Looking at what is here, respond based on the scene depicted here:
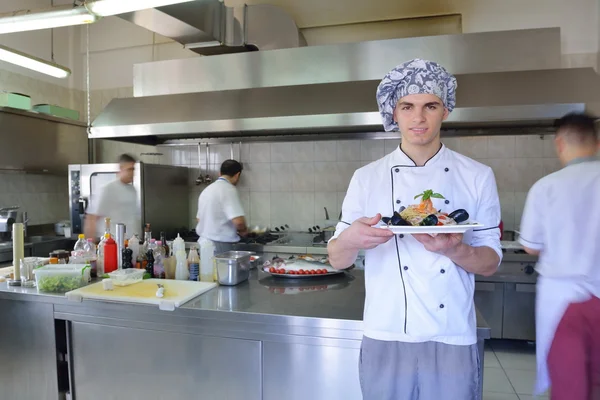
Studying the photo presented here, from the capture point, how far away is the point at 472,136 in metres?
4.14

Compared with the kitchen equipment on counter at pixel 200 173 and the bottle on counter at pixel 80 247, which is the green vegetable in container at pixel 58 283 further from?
the kitchen equipment on counter at pixel 200 173

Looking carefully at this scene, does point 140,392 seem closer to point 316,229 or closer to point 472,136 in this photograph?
point 316,229

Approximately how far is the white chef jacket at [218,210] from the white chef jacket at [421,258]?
2.28 meters

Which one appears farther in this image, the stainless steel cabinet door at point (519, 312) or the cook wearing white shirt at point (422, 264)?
the stainless steel cabinet door at point (519, 312)

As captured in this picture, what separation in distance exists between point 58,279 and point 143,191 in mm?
2122

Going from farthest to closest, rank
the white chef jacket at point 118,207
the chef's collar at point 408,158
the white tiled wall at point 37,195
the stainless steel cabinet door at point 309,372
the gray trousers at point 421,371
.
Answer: the white tiled wall at point 37,195, the white chef jacket at point 118,207, the stainless steel cabinet door at point 309,372, the chef's collar at point 408,158, the gray trousers at point 421,371

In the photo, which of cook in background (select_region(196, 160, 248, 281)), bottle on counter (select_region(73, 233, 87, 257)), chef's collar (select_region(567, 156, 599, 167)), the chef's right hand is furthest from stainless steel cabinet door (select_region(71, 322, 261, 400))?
chef's collar (select_region(567, 156, 599, 167))

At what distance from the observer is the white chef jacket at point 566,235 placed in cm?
199

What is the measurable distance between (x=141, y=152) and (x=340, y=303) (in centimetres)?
405

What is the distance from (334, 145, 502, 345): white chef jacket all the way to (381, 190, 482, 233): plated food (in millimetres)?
63

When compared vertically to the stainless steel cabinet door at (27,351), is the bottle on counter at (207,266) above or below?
above

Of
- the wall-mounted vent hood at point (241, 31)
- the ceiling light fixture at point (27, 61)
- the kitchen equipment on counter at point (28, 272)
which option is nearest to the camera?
the kitchen equipment on counter at point (28, 272)

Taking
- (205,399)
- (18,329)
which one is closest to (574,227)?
(205,399)

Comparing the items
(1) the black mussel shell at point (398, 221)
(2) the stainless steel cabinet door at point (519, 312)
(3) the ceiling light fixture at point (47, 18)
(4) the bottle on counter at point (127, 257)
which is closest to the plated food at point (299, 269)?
(4) the bottle on counter at point (127, 257)
